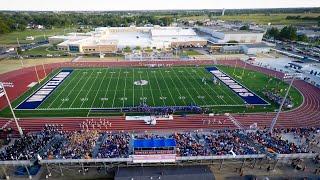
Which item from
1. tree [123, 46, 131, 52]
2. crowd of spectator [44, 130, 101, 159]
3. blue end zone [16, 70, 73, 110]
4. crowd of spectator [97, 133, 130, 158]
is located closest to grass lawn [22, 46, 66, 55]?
tree [123, 46, 131, 52]

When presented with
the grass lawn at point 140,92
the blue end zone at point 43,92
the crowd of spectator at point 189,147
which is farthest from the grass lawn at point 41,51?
the crowd of spectator at point 189,147

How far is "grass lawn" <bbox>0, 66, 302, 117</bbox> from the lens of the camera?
3628 centimetres

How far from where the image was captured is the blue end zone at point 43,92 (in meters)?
36.8

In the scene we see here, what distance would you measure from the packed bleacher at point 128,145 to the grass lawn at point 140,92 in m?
7.65

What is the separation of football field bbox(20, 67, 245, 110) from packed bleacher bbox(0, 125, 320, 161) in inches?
360

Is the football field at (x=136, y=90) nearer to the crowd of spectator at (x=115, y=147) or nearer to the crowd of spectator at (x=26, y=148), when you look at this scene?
the crowd of spectator at (x=115, y=147)

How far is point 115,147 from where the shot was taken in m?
24.3

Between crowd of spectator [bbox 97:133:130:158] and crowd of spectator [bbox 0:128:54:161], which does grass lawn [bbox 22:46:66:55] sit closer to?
crowd of spectator [bbox 0:128:54:161]

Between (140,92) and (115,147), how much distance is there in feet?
61.8

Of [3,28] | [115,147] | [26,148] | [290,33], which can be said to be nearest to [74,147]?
[115,147]

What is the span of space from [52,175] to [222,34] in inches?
3379

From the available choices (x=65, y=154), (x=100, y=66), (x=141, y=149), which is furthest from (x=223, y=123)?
(x=100, y=66)

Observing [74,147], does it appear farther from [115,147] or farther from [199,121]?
[199,121]

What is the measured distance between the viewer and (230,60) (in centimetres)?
6819
